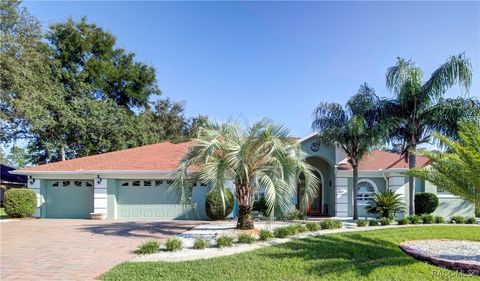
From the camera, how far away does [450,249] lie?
368 inches

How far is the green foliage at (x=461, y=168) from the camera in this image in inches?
295

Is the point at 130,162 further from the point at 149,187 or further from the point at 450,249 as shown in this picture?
the point at 450,249

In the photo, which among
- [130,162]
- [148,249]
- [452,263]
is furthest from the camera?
[130,162]

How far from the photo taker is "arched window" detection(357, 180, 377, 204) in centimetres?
1891

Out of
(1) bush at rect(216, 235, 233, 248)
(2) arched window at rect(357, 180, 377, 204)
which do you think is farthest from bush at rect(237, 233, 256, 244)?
(2) arched window at rect(357, 180, 377, 204)

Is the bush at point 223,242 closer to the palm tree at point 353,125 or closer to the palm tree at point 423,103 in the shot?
the palm tree at point 353,125

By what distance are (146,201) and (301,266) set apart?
12.7m

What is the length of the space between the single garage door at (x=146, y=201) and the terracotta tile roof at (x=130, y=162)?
92 centimetres

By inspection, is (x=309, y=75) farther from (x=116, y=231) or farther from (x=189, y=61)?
(x=116, y=231)

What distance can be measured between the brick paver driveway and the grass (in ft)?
3.24

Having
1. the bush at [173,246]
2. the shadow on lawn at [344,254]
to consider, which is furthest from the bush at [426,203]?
the bush at [173,246]

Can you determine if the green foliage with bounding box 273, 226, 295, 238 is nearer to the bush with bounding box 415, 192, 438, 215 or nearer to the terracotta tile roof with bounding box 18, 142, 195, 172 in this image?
the terracotta tile roof with bounding box 18, 142, 195, 172

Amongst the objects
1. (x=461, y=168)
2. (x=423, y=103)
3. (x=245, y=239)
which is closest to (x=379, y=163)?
(x=423, y=103)

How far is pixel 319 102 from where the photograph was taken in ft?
57.5
